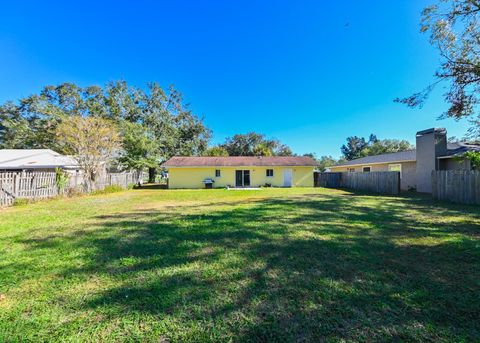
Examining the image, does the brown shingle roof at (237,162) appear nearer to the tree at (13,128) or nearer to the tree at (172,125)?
the tree at (172,125)

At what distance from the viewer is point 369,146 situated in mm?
50750

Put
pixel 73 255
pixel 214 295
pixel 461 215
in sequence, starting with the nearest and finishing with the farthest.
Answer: pixel 214 295, pixel 73 255, pixel 461 215

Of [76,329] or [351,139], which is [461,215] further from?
[351,139]

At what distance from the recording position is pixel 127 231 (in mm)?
5477

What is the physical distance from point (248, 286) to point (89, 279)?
88.9 inches

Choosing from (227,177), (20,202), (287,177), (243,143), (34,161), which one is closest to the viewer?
(20,202)

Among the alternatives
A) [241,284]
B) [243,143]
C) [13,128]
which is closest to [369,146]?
[243,143]

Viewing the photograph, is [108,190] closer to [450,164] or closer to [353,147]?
[450,164]

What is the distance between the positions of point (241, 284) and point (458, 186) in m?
11.9

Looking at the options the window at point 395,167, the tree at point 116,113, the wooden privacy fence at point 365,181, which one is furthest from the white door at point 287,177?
the tree at point 116,113

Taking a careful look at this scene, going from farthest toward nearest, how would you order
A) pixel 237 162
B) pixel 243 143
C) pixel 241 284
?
1. pixel 243 143
2. pixel 237 162
3. pixel 241 284

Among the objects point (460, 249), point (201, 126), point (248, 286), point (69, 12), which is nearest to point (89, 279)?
point (248, 286)

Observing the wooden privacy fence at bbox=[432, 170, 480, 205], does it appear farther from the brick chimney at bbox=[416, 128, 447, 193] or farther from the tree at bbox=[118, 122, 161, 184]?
the tree at bbox=[118, 122, 161, 184]

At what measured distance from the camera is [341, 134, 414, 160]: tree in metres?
45.1
